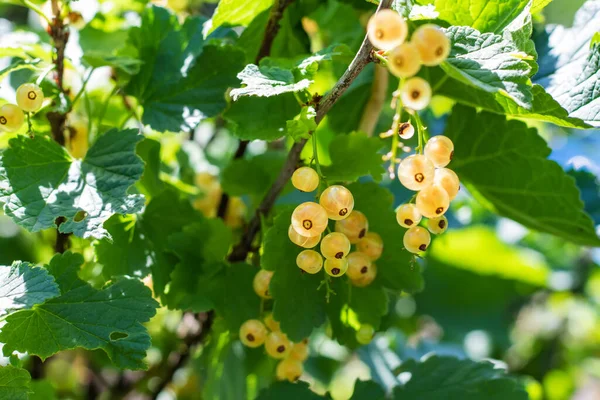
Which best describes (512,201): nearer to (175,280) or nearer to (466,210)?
(175,280)

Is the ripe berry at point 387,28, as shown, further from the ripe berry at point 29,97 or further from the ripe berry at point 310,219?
the ripe berry at point 29,97

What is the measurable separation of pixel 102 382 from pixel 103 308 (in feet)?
2.68

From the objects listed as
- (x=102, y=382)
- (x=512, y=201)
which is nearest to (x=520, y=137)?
(x=512, y=201)

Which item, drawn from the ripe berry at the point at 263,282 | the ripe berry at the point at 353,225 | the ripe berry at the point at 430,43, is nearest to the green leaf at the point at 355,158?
the ripe berry at the point at 353,225

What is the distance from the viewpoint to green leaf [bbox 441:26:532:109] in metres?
0.59

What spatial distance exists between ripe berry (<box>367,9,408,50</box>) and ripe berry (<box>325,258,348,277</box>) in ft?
0.97

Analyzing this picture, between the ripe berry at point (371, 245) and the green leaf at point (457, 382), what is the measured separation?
295mm

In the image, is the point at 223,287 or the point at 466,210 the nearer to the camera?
the point at 223,287

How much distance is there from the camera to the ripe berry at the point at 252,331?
0.88 meters

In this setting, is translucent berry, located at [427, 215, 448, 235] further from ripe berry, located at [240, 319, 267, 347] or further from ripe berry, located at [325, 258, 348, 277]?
ripe berry, located at [240, 319, 267, 347]

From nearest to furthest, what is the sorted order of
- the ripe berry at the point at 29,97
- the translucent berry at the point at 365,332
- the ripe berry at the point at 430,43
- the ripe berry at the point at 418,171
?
the ripe berry at the point at 430,43 → the ripe berry at the point at 418,171 → the ripe berry at the point at 29,97 → the translucent berry at the point at 365,332

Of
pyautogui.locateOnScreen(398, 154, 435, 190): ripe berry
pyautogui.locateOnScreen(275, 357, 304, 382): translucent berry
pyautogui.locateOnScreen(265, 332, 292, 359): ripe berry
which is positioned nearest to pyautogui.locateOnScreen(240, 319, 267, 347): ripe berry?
pyautogui.locateOnScreen(265, 332, 292, 359): ripe berry

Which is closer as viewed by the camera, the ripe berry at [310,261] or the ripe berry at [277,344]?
the ripe berry at [310,261]

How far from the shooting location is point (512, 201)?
1.01 metres
